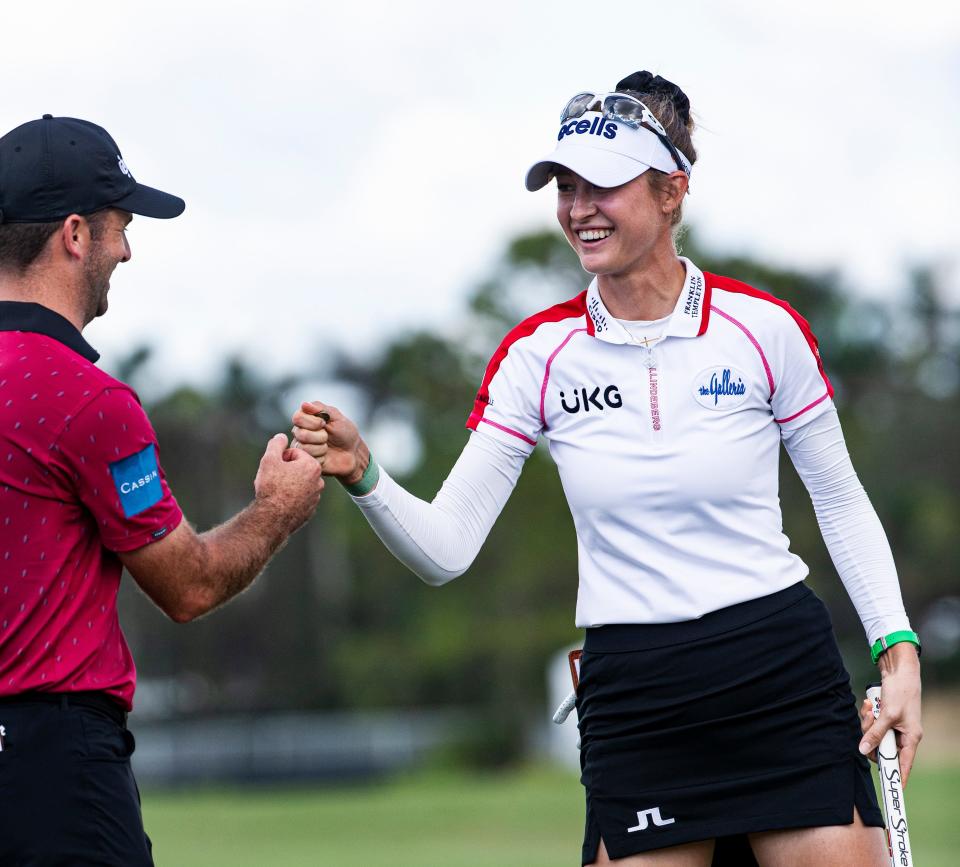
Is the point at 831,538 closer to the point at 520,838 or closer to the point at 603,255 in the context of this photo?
the point at 603,255

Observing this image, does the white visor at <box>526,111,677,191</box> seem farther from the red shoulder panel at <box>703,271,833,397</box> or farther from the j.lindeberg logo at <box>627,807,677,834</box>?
the j.lindeberg logo at <box>627,807,677,834</box>

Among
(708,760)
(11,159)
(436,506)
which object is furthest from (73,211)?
(708,760)

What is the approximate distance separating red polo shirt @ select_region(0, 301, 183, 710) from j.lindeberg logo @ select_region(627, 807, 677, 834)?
1292 millimetres

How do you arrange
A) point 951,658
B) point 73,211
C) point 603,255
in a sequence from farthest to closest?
point 951,658, point 603,255, point 73,211

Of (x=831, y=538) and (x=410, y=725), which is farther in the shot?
(x=410, y=725)

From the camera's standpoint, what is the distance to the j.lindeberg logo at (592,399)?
429 centimetres

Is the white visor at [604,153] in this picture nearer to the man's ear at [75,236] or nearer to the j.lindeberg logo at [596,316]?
the j.lindeberg logo at [596,316]

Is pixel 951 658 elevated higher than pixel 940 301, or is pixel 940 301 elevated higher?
pixel 940 301

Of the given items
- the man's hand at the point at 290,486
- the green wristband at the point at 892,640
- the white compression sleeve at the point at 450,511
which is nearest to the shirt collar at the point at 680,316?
the white compression sleeve at the point at 450,511

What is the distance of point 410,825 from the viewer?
25297 millimetres

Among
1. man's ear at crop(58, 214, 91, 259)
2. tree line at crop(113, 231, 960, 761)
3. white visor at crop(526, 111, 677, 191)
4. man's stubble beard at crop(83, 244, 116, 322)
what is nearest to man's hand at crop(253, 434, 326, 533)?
man's stubble beard at crop(83, 244, 116, 322)

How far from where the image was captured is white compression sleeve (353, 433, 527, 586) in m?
4.36

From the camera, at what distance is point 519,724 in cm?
4222

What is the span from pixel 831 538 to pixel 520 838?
59.8 feet
